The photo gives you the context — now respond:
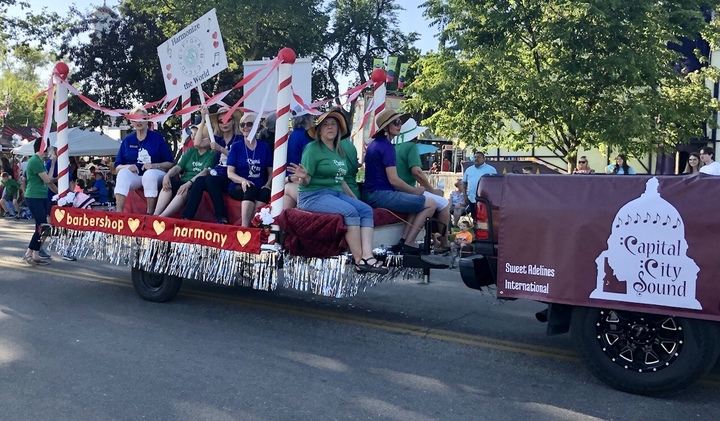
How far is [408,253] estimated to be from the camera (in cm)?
626

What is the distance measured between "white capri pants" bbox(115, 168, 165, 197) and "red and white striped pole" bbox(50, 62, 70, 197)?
783 millimetres

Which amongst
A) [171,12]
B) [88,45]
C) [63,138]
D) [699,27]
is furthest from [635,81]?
[171,12]

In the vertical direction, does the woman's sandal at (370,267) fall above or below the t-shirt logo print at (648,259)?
below

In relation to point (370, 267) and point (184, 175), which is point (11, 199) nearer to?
point (184, 175)

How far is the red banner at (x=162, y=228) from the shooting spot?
20.3 feet

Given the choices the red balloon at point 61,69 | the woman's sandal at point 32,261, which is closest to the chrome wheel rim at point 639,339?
the red balloon at point 61,69

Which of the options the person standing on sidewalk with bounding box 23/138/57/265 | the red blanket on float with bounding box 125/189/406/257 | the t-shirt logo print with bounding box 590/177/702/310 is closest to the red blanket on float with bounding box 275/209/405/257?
the red blanket on float with bounding box 125/189/406/257

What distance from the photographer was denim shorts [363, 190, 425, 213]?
21.6ft

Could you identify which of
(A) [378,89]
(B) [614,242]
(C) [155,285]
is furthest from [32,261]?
(B) [614,242]

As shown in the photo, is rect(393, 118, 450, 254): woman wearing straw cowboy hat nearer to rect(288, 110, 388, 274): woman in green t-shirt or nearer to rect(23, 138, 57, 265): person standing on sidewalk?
rect(288, 110, 388, 274): woman in green t-shirt

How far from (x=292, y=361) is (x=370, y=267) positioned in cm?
→ 107

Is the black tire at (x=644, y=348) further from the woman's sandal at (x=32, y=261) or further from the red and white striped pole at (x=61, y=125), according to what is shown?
the woman's sandal at (x=32, y=261)

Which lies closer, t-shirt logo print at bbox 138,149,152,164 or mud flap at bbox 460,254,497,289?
mud flap at bbox 460,254,497,289

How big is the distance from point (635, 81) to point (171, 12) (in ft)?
63.6
